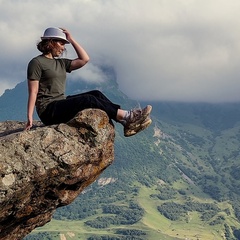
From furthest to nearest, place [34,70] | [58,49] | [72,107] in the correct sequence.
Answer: [58,49], [72,107], [34,70]

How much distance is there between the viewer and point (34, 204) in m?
15.0

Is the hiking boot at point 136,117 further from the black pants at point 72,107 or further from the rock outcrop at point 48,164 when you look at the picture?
the rock outcrop at point 48,164

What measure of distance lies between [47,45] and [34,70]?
1144 millimetres

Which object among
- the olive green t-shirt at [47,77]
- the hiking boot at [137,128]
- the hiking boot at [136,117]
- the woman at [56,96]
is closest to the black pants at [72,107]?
the woman at [56,96]

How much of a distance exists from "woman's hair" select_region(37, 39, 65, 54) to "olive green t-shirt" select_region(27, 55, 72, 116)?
12.0 inches

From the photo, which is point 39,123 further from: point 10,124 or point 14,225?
point 14,225

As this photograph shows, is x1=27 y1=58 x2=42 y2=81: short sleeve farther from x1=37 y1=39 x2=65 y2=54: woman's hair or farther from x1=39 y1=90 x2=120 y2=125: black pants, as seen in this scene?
x1=39 y1=90 x2=120 y2=125: black pants

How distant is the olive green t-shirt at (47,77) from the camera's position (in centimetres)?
1605

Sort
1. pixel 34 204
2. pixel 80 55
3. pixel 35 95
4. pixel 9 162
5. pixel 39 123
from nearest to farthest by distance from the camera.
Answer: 1. pixel 9 162
2. pixel 34 204
3. pixel 35 95
4. pixel 80 55
5. pixel 39 123

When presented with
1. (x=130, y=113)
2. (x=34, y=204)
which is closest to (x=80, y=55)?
(x=130, y=113)

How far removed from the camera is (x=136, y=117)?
650 inches

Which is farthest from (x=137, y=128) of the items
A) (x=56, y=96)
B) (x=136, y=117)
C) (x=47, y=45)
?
(x=47, y=45)

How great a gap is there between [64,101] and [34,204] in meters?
3.81

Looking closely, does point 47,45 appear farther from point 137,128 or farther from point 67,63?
point 137,128
